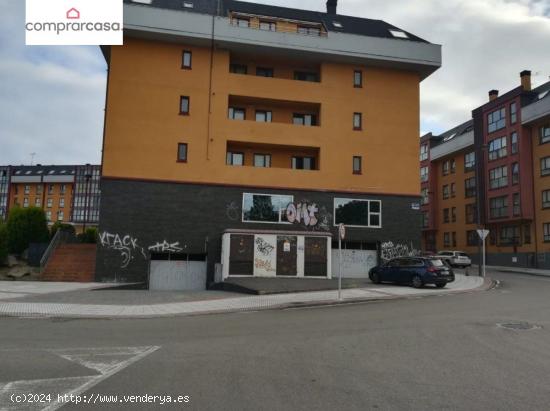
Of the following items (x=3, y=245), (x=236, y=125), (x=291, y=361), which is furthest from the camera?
(x=236, y=125)

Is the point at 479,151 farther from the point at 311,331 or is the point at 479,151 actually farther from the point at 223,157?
the point at 311,331

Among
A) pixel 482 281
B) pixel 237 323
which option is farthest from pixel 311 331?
pixel 482 281

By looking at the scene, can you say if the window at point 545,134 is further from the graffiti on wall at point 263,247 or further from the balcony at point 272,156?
the graffiti on wall at point 263,247

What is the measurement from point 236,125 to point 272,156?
10.7ft

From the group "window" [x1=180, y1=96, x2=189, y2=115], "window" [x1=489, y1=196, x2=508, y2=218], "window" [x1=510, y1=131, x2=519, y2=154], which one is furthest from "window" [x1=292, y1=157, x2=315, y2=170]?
Answer: "window" [x1=489, y1=196, x2=508, y2=218]

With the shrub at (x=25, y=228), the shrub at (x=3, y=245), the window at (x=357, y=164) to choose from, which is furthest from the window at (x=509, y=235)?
the shrub at (x=3, y=245)

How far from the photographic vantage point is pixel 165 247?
92.8 ft

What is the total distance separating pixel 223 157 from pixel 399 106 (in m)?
12.2

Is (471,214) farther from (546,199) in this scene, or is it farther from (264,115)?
(264,115)

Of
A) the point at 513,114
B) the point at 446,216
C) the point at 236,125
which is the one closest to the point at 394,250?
the point at 236,125

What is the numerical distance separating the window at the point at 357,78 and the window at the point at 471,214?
25665 mm

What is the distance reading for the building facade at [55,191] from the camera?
110m

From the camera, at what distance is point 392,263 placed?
2428 centimetres

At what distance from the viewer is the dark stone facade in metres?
27.7
